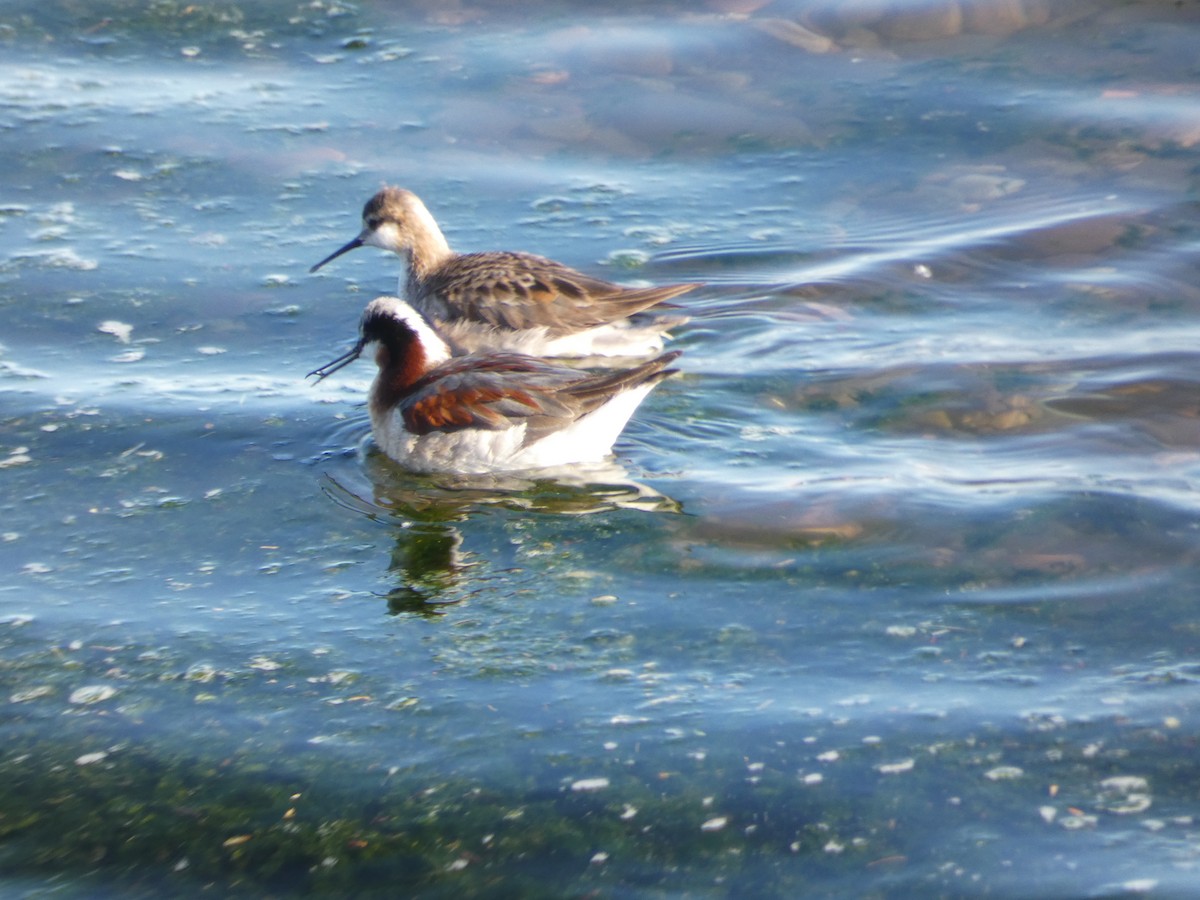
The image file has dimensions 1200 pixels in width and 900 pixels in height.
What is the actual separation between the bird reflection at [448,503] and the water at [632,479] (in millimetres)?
32

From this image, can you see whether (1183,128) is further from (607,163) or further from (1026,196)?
(607,163)

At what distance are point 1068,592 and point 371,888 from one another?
328 cm

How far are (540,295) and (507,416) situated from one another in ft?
5.14

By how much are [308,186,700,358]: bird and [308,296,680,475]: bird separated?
1115 mm

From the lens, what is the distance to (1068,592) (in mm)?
6988

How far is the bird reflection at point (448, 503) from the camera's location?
24.1ft

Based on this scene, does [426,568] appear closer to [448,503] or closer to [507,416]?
[448,503]

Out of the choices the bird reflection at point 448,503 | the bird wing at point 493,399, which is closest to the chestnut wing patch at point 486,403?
the bird wing at point 493,399

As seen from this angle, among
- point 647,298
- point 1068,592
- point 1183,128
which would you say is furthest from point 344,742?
point 1183,128

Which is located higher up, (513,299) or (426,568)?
(513,299)

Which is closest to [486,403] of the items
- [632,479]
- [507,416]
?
[507,416]

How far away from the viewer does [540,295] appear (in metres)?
9.96

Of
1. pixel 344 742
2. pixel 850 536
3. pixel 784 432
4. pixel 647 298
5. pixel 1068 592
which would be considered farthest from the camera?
pixel 647 298

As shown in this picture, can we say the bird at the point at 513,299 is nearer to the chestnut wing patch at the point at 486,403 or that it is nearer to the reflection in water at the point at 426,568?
the chestnut wing patch at the point at 486,403
